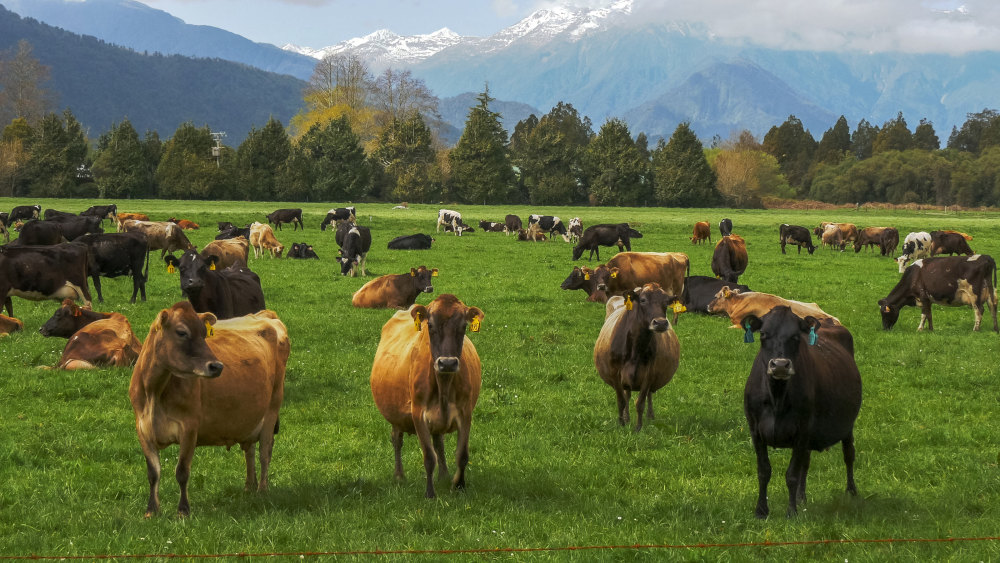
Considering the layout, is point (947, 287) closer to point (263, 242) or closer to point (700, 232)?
point (263, 242)

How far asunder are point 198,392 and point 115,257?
16156 millimetres

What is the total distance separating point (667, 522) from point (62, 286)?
15710mm

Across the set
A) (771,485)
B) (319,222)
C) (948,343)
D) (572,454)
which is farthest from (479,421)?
(319,222)

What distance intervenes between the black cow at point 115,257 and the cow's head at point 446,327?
52.7 ft

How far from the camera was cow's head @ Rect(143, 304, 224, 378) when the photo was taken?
22.2 ft

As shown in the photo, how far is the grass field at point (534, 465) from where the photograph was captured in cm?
672

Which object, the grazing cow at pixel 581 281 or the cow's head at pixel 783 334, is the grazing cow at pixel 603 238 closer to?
the grazing cow at pixel 581 281

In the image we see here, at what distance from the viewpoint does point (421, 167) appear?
94.7 meters

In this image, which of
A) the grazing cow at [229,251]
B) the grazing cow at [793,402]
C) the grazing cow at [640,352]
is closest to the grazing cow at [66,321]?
the grazing cow at [640,352]

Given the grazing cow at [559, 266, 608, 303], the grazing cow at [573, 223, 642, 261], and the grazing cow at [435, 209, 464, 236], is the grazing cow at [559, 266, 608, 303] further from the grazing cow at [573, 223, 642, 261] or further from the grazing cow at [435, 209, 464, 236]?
the grazing cow at [435, 209, 464, 236]

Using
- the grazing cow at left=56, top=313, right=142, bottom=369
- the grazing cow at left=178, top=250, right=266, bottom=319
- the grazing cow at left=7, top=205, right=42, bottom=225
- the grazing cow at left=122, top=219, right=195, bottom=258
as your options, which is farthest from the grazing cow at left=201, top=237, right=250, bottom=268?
the grazing cow at left=7, top=205, right=42, bottom=225

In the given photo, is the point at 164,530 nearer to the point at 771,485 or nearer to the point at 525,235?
the point at 771,485

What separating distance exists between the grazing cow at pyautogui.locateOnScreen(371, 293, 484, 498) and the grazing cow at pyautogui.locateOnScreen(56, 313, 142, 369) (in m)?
7.24

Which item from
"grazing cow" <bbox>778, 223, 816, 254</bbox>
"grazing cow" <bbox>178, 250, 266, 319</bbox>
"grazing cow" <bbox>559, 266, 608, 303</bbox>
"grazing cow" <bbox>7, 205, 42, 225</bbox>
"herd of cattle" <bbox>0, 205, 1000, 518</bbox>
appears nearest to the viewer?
"herd of cattle" <bbox>0, 205, 1000, 518</bbox>
